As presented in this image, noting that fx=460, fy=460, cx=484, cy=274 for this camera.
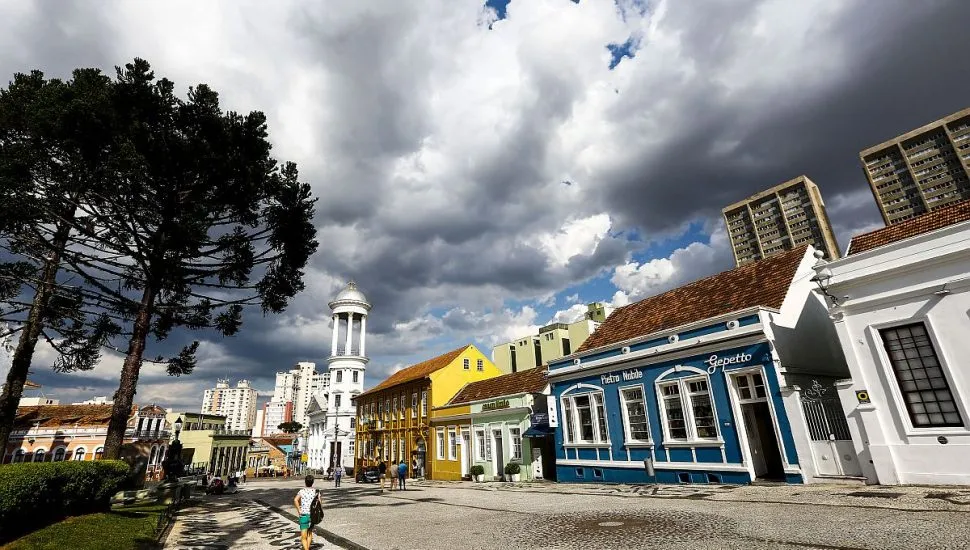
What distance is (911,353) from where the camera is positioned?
40.9 feet

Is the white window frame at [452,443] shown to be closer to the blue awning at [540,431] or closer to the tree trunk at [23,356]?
the blue awning at [540,431]

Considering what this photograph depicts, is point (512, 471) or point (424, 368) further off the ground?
point (424, 368)

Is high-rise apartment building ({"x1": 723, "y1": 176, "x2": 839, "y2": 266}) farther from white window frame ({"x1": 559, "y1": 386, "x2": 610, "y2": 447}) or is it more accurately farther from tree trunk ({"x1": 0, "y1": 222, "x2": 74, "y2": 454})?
tree trunk ({"x1": 0, "y1": 222, "x2": 74, "y2": 454})

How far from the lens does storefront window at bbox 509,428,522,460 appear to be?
86.2 ft

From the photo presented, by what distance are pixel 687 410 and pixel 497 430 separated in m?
13.4

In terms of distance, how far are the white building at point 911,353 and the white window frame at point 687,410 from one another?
160 inches

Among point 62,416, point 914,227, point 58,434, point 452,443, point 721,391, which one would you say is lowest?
point 452,443

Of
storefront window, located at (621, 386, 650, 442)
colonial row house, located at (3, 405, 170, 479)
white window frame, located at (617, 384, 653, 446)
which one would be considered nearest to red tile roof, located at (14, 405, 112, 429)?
colonial row house, located at (3, 405, 170, 479)

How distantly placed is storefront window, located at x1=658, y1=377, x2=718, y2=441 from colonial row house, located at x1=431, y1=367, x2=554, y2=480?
704 cm

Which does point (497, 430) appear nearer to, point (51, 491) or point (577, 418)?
point (577, 418)

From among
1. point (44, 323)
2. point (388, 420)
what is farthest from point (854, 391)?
point (388, 420)

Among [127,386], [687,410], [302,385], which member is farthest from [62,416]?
[302,385]

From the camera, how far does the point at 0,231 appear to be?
50.9 ft

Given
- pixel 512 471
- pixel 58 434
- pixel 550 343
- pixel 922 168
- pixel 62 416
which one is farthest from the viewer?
pixel 922 168
